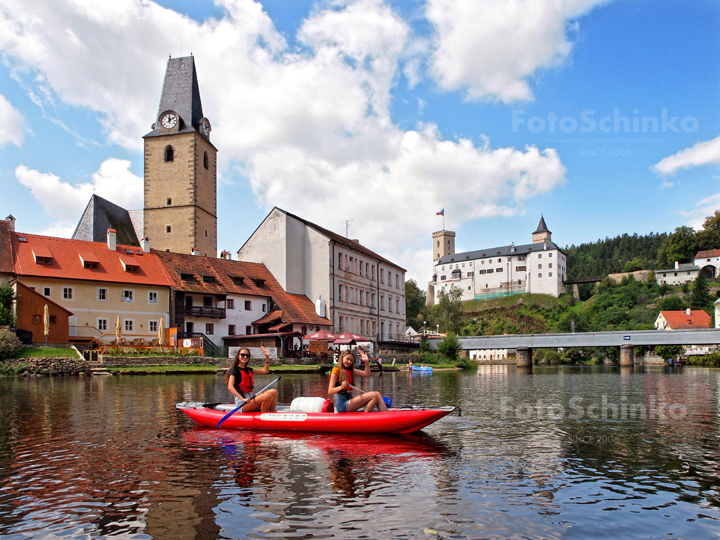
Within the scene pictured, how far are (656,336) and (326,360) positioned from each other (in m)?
40.4

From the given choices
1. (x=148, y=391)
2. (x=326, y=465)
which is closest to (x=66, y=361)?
(x=148, y=391)

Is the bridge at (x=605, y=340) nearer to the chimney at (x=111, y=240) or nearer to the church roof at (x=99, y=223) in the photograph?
the church roof at (x=99, y=223)

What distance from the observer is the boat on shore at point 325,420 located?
1252 centimetres

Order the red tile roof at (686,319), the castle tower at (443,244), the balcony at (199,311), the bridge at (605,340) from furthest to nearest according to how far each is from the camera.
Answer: the castle tower at (443,244)
the red tile roof at (686,319)
the bridge at (605,340)
the balcony at (199,311)

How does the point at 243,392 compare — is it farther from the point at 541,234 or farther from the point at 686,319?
the point at 541,234

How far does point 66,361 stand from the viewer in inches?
1332

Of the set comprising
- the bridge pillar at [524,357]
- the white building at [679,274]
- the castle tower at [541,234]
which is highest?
the castle tower at [541,234]

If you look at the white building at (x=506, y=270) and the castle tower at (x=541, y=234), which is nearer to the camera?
the white building at (x=506, y=270)

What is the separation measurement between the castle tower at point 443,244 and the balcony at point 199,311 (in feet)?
447

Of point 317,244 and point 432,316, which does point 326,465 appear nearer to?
point 317,244

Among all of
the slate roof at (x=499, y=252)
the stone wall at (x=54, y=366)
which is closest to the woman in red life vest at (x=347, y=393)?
the stone wall at (x=54, y=366)

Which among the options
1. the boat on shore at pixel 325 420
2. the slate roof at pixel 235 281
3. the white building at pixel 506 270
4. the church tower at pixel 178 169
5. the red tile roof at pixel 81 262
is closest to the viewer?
the boat on shore at pixel 325 420

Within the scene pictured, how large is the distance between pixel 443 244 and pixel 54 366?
157 metres

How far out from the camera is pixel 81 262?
149 ft
